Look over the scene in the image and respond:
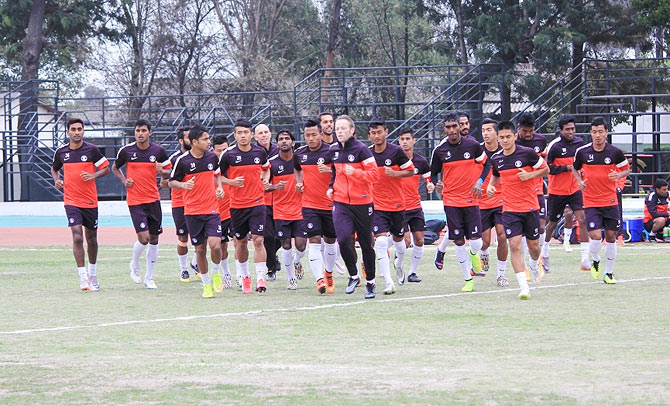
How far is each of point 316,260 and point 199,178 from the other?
1.78m

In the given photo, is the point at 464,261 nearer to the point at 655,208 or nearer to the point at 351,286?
the point at 351,286

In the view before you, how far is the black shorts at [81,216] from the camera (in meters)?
15.5

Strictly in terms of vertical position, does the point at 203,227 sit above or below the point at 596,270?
above

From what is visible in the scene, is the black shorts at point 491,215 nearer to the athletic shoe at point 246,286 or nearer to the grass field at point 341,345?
the grass field at point 341,345

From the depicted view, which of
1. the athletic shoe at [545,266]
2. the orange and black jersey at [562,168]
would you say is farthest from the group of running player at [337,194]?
the athletic shoe at [545,266]

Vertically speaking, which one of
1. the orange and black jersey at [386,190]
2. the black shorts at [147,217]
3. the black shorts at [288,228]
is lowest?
the black shorts at [288,228]

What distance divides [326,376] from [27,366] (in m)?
2.32

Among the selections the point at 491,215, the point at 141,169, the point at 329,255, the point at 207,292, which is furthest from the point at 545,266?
the point at 141,169

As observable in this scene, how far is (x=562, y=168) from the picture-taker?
17.5m

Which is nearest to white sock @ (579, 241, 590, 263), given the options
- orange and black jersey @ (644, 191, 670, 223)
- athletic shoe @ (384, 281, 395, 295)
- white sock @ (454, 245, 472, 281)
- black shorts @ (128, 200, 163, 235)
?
white sock @ (454, 245, 472, 281)

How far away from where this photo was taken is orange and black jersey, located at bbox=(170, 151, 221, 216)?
47.7 ft

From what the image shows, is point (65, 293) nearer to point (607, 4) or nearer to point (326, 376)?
point (326, 376)

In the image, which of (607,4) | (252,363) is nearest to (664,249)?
(252,363)

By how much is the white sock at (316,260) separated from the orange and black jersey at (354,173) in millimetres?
1152
